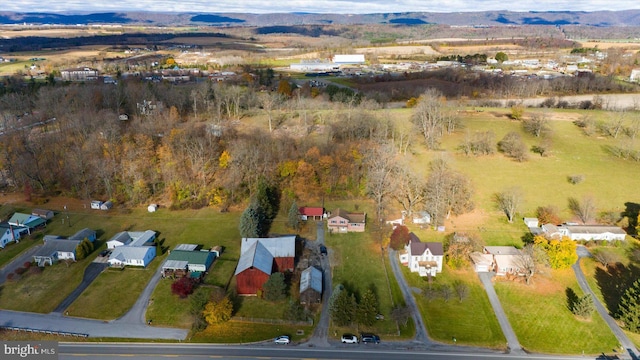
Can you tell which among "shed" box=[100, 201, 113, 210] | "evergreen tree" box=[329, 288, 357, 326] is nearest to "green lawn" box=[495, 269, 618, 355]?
"evergreen tree" box=[329, 288, 357, 326]

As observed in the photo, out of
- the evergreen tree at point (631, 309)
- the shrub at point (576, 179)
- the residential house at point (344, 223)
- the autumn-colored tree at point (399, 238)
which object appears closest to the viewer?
the evergreen tree at point (631, 309)

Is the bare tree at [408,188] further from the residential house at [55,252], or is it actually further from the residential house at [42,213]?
the residential house at [42,213]

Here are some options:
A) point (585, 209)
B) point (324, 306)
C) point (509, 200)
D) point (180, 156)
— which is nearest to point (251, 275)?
point (324, 306)

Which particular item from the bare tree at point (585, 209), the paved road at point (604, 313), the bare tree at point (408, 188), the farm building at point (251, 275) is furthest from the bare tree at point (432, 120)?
the farm building at point (251, 275)

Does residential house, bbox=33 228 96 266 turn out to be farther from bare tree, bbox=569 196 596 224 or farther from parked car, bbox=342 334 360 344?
bare tree, bbox=569 196 596 224

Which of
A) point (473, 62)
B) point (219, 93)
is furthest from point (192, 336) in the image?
point (473, 62)

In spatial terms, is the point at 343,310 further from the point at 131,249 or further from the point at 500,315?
the point at 131,249

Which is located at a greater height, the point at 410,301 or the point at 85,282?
the point at 410,301
